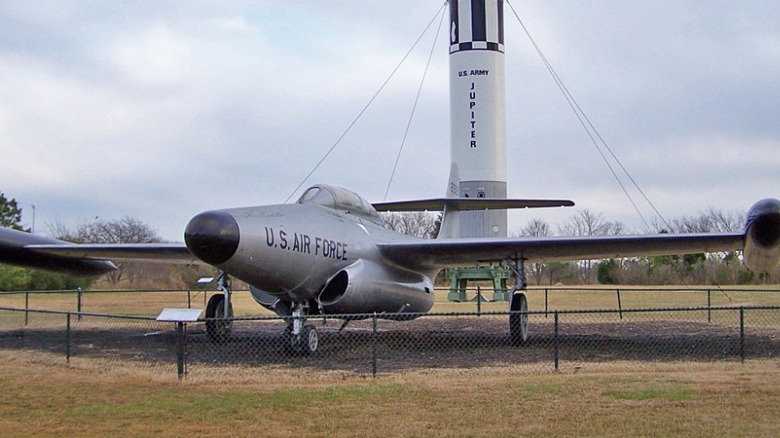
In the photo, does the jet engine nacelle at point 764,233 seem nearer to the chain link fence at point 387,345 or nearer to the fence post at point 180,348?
the chain link fence at point 387,345

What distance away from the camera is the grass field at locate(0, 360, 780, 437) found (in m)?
7.40

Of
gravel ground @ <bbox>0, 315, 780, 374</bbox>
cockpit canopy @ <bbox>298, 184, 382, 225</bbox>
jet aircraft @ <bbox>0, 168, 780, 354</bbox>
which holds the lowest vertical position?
gravel ground @ <bbox>0, 315, 780, 374</bbox>

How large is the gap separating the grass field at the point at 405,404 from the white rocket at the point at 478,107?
21.5 m

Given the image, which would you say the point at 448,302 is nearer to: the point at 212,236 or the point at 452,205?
the point at 452,205

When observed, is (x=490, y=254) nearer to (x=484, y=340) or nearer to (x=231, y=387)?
(x=484, y=340)

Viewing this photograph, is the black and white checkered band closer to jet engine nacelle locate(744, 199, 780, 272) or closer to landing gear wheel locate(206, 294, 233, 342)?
landing gear wheel locate(206, 294, 233, 342)

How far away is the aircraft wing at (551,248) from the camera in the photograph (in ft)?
50.2

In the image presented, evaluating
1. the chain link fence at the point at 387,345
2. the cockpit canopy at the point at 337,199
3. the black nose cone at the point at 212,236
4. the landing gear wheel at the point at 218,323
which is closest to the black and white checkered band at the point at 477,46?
the chain link fence at the point at 387,345

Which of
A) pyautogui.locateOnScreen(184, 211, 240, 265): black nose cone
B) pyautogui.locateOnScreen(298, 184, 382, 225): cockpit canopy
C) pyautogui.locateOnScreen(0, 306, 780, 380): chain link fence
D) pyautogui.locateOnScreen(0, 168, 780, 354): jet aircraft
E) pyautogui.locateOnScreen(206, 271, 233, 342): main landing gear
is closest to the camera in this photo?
pyautogui.locateOnScreen(184, 211, 240, 265): black nose cone

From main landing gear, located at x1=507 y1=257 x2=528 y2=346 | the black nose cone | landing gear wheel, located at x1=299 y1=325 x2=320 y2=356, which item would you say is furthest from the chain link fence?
the black nose cone

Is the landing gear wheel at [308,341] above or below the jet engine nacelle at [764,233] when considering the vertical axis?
below

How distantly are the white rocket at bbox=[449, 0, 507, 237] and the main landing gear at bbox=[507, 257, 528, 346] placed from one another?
49.0 ft

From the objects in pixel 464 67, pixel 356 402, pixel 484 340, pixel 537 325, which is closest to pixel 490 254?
pixel 484 340

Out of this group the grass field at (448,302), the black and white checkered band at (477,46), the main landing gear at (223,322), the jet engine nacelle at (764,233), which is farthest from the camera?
the black and white checkered band at (477,46)
